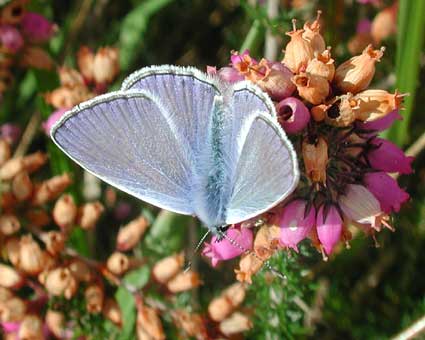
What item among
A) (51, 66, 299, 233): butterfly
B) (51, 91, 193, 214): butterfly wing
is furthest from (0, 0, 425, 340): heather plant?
(51, 91, 193, 214): butterfly wing

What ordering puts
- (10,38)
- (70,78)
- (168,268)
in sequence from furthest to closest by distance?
(10,38), (70,78), (168,268)

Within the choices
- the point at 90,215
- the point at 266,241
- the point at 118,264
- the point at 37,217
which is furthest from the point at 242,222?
the point at 37,217

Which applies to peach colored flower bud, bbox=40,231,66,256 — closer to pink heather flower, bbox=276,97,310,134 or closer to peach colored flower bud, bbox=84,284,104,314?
peach colored flower bud, bbox=84,284,104,314

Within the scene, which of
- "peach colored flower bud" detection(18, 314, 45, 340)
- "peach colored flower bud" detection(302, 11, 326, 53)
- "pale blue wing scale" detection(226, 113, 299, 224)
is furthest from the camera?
"peach colored flower bud" detection(18, 314, 45, 340)

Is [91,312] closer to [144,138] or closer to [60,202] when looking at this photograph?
[60,202]

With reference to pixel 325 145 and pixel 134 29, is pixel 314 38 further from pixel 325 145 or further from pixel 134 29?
pixel 134 29
